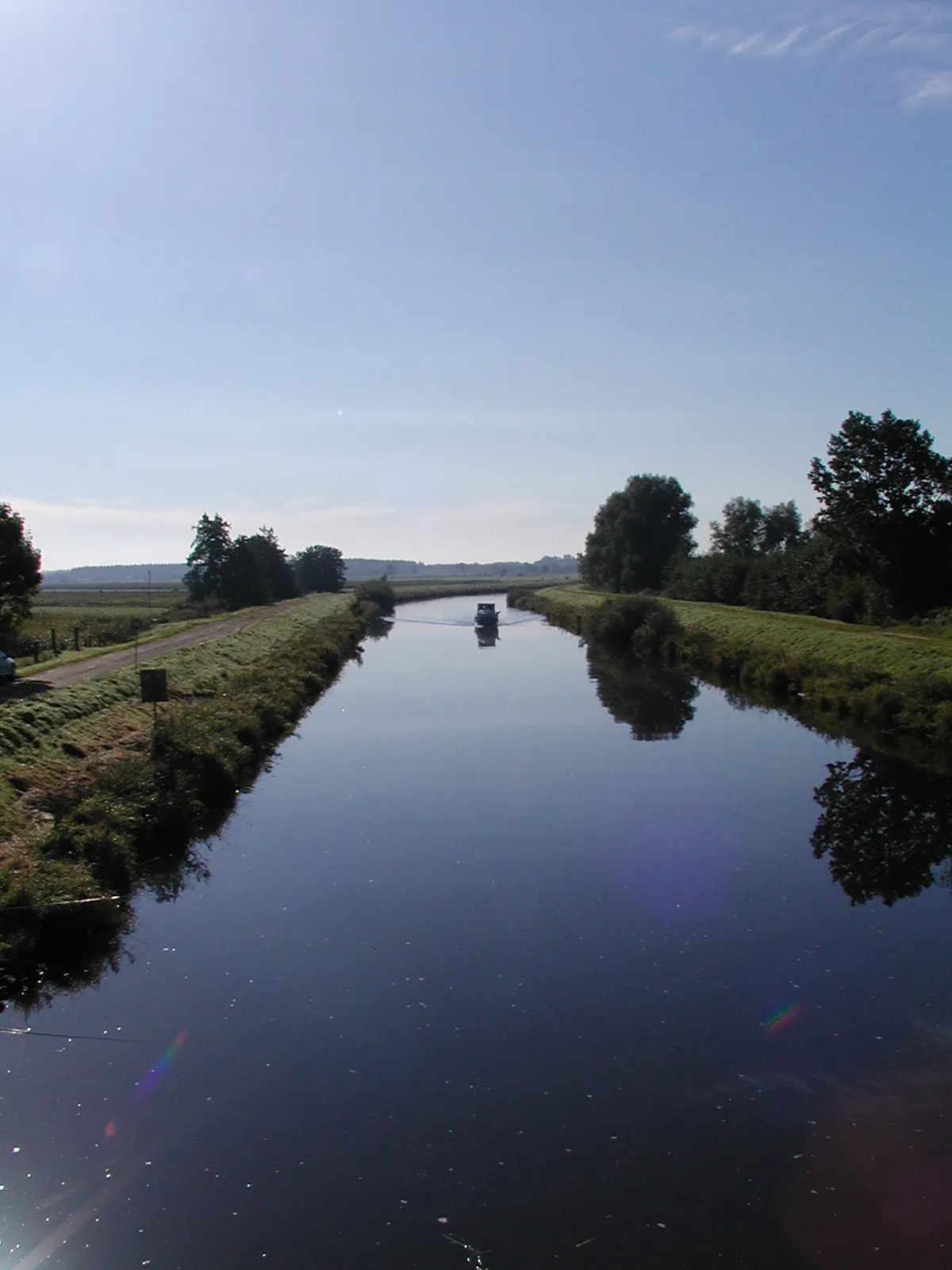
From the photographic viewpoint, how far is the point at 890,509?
143 feet

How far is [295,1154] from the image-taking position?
8672mm

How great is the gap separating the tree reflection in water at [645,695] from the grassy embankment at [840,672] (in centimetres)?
182

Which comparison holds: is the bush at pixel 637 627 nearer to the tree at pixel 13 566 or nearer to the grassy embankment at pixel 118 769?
the grassy embankment at pixel 118 769

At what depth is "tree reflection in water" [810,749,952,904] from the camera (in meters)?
15.9

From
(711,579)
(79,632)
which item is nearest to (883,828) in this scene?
(79,632)

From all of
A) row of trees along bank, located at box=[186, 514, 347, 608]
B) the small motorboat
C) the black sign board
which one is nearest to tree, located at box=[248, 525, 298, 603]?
row of trees along bank, located at box=[186, 514, 347, 608]

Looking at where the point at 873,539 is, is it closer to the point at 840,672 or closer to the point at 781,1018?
the point at 840,672

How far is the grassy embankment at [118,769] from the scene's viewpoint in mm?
14570

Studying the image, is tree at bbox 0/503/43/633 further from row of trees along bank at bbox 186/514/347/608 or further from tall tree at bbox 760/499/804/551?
tall tree at bbox 760/499/804/551

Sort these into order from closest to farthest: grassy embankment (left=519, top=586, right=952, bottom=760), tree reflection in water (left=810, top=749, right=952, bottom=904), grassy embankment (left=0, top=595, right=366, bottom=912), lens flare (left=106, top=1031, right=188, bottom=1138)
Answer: lens flare (left=106, top=1031, right=188, bottom=1138) → grassy embankment (left=0, top=595, right=366, bottom=912) → tree reflection in water (left=810, top=749, right=952, bottom=904) → grassy embankment (left=519, top=586, right=952, bottom=760)

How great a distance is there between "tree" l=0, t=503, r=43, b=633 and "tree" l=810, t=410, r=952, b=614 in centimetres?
3133

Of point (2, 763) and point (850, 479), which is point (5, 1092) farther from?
point (850, 479)

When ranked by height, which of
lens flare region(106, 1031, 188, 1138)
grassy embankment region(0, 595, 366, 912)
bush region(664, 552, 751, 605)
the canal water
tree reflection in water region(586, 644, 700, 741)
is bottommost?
lens flare region(106, 1031, 188, 1138)

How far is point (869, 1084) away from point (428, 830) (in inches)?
407
